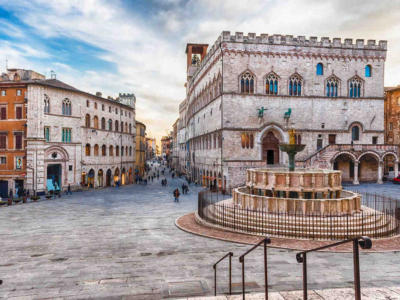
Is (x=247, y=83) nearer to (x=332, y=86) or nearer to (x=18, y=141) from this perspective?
(x=332, y=86)

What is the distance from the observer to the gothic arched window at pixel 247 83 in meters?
35.2

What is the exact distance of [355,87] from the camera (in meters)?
37.8

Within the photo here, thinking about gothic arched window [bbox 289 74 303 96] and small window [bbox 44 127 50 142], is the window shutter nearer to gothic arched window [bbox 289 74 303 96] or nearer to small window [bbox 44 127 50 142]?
small window [bbox 44 127 50 142]

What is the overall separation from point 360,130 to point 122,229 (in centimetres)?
3494

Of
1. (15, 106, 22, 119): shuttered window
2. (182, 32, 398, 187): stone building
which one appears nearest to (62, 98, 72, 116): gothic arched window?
(15, 106, 22, 119): shuttered window

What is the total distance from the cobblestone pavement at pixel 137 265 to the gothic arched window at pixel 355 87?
1273 inches

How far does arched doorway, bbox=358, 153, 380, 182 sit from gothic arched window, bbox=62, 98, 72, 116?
129ft

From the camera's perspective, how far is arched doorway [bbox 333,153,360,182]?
38312 millimetres

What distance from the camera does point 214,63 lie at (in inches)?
1500

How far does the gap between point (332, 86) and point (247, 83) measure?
38.1 feet

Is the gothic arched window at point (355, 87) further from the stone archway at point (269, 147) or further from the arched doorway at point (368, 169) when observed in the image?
the stone archway at point (269, 147)

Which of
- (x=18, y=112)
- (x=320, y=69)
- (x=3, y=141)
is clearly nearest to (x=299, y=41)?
(x=320, y=69)

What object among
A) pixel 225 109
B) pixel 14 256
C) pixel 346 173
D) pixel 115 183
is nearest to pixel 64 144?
pixel 115 183

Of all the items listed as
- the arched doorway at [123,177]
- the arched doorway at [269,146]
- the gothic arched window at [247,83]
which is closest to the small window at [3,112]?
the arched doorway at [123,177]
